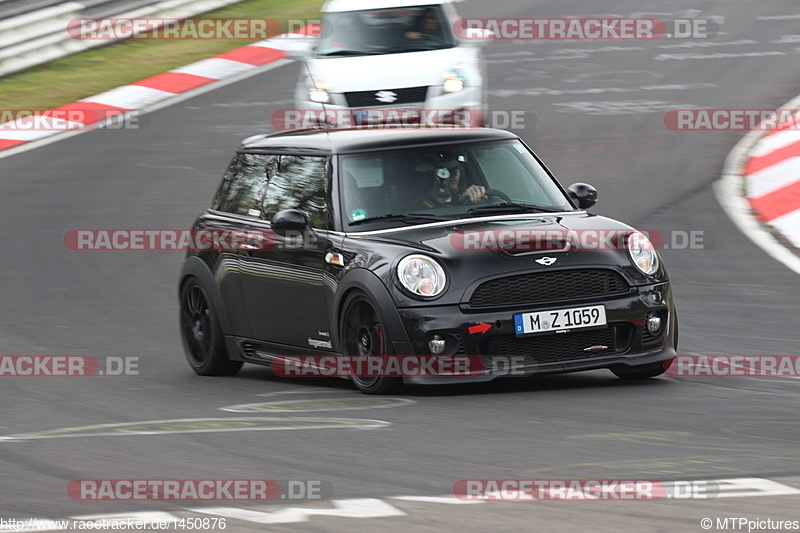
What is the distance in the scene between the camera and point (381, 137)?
9.01 metres

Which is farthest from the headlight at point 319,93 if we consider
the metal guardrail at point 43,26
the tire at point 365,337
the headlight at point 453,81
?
the metal guardrail at point 43,26

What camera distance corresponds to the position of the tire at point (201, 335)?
32.8 feet

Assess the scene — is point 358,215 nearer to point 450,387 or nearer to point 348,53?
point 450,387

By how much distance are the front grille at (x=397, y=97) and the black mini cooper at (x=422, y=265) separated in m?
5.35

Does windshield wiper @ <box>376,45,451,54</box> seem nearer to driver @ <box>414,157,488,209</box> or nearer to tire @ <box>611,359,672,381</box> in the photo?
driver @ <box>414,157,488,209</box>

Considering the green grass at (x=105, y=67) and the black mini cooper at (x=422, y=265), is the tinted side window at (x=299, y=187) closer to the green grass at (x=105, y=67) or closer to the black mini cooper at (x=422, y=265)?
the black mini cooper at (x=422, y=265)

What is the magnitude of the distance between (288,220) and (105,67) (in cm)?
1526

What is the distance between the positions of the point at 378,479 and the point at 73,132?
1468 centimetres

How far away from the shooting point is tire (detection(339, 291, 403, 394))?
8.07 metres

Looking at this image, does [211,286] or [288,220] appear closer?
[288,220]

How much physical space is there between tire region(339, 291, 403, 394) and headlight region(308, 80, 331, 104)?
293 inches

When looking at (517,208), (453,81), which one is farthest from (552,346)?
(453,81)

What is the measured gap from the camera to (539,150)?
1683 cm

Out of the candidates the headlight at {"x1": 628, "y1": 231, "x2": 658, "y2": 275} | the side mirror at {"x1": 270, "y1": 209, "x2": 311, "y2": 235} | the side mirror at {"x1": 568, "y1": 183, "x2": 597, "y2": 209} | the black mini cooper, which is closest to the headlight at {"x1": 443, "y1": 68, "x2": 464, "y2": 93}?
the black mini cooper
